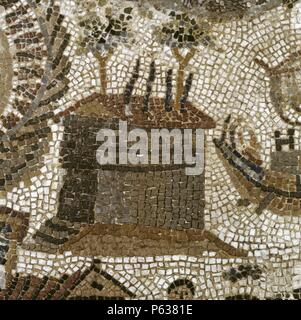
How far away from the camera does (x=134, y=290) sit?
5387mm

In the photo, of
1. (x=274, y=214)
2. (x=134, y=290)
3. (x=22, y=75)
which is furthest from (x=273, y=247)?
(x=22, y=75)

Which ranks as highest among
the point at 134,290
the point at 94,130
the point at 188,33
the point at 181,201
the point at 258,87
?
the point at 188,33

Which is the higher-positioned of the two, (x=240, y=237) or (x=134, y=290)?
(x=240, y=237)

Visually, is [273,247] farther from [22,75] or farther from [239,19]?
[22,75]

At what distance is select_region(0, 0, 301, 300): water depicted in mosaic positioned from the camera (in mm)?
5387

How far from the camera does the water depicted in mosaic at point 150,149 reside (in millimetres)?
5387

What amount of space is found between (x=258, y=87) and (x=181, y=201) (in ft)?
3.86

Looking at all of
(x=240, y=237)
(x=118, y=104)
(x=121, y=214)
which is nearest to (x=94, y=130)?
(x=118, y=104)

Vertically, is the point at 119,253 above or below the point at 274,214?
below

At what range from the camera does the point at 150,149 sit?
5441 millimetres

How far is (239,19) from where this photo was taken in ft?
18.0

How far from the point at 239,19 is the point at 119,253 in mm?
2242

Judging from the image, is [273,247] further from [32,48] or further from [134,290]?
[32,48]

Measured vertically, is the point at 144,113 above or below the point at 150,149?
above
